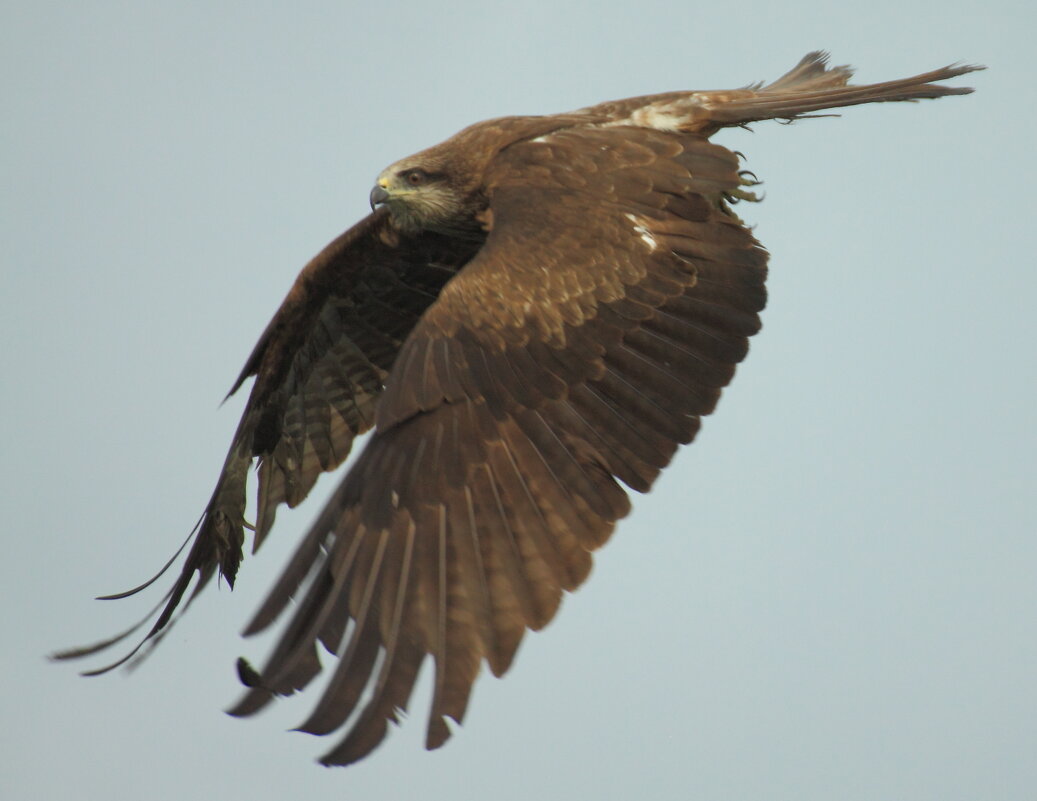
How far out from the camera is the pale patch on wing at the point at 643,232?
8.40 meters

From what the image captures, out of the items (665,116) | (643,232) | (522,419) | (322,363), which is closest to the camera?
(522,419)

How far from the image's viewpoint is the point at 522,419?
7777 mm

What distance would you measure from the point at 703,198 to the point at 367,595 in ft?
9.40

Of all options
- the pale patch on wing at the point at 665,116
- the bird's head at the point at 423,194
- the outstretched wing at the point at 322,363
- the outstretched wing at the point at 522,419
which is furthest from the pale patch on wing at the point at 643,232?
the outstretched wing at the point at 322,363

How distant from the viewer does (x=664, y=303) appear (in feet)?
27.0

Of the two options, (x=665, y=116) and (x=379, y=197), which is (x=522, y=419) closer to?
(x=379, y=197)

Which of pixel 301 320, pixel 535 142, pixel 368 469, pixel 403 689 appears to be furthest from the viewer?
pixel 301 320

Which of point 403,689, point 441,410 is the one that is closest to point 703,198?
point 441,410

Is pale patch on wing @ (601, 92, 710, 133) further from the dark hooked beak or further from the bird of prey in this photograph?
the dark hooked beak

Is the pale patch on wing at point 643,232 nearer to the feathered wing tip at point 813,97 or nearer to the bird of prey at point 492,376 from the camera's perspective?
the bird of prey at point 492,376

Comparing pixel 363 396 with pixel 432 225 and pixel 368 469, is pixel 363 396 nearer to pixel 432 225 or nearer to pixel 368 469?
pixel 432 225

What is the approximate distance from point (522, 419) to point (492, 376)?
25cm

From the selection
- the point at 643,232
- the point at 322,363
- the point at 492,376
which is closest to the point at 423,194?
the point at 322,363

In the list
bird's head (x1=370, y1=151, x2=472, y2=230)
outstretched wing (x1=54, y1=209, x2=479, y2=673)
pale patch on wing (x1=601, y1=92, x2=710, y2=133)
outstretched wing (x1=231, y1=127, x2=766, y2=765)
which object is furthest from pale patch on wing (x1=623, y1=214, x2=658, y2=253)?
outstretched wing (x1=54, y1=209, x2=479, y2=673)
